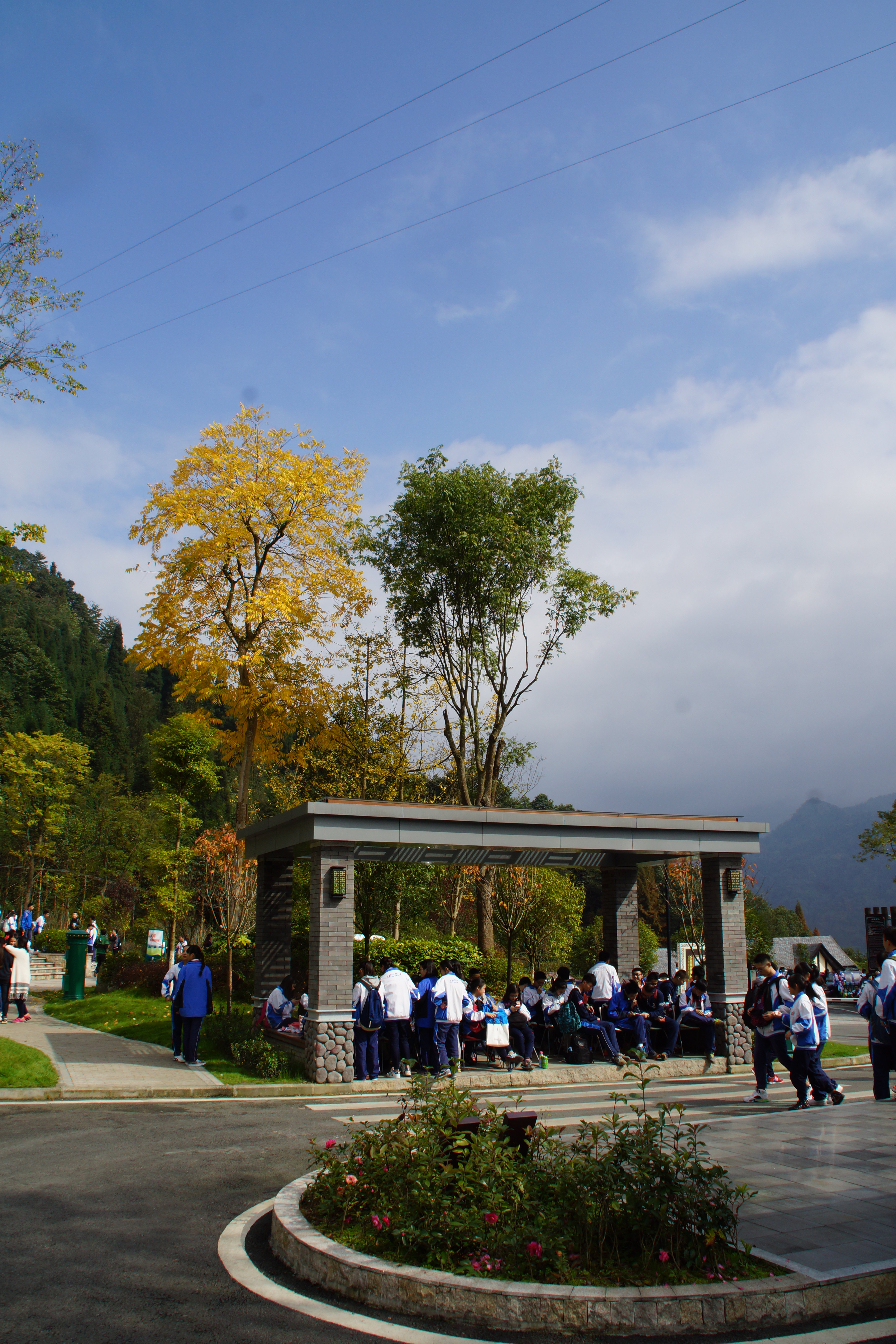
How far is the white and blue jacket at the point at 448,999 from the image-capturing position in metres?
13.2

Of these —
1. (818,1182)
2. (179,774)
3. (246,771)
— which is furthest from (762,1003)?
(179,774)

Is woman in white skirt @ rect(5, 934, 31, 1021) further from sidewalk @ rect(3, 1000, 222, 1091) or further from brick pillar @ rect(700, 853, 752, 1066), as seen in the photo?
brick pillar @ rect(700, 853, 752, 1066)

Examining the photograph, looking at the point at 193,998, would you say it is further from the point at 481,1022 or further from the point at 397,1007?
the point at 481,1022

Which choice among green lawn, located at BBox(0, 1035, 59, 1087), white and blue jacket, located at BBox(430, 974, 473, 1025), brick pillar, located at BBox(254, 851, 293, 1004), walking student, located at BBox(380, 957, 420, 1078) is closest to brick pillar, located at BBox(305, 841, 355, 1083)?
walking student, located at BBox(380, 957, 420, 1078)

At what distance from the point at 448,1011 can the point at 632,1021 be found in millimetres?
3749

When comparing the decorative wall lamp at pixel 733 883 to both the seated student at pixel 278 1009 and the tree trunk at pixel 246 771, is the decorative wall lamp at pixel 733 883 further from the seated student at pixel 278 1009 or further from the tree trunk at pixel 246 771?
the tree trunk at pixel 246 771

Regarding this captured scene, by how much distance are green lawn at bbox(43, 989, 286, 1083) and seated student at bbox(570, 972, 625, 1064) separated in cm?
490

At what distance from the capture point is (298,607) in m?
21.0

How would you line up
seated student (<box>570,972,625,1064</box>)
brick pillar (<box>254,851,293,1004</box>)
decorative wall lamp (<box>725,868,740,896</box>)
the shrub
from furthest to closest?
1. the shrub
2. brick pillar (<box>254,851,293,1004</box>)
3. decorative wall lamp (<box>725,868,740,896</box>)
4. seated student (<box>570,972,625,1064</box>)

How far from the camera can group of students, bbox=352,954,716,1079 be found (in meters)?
13.2

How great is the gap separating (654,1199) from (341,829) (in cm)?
876

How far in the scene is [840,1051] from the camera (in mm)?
17625

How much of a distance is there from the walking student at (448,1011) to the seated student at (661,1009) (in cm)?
382

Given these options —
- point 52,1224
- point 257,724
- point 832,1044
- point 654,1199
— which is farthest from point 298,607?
point 654,1199
